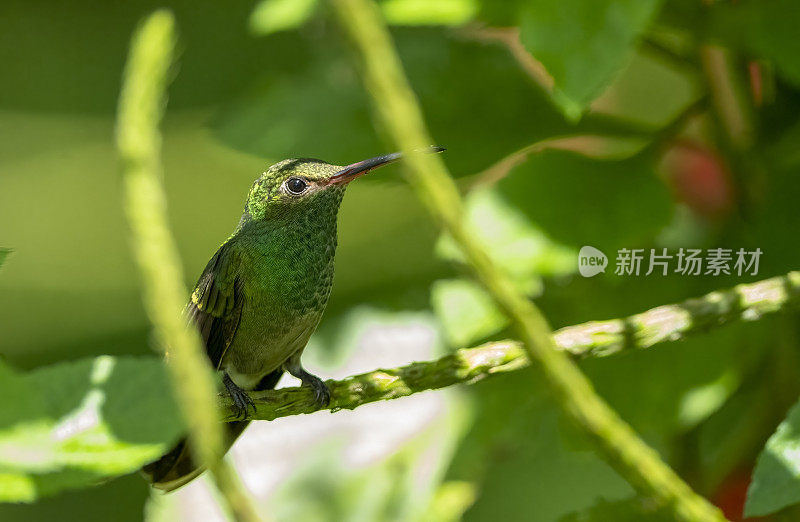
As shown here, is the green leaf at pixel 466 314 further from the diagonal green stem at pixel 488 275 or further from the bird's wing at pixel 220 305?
the diagonal green stem at pixel 488 275

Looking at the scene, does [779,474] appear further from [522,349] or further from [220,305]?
[220,305]

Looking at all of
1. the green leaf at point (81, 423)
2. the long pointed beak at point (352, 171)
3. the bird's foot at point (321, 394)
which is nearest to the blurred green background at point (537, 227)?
the long pointed beak at point (352, 171)

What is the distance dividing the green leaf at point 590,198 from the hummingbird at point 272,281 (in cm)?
25

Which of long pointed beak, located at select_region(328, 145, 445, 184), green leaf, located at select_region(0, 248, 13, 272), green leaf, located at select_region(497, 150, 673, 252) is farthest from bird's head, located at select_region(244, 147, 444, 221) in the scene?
green leaf, located at select_region(0, 248, 13, 272)

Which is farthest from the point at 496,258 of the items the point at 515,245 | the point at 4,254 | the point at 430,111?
the point at 4,254

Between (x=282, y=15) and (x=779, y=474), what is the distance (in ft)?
2.32

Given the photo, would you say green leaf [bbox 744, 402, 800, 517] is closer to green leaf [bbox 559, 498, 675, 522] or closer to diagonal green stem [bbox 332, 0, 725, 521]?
diagonal green stem [bbox 332, 0, 725, 521]

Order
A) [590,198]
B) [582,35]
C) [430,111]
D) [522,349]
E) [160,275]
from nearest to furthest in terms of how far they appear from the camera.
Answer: [160,275] < [522,349] < [582,35] < [590,198] < [430,111]

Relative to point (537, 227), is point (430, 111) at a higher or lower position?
higher

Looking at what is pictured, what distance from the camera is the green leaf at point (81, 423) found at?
375 mm

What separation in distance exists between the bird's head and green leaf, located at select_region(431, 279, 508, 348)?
0.20 meters

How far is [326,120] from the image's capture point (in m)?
1.08

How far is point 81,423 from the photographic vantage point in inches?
15.6

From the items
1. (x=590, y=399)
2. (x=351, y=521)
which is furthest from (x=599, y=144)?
(x=590, y=399)
